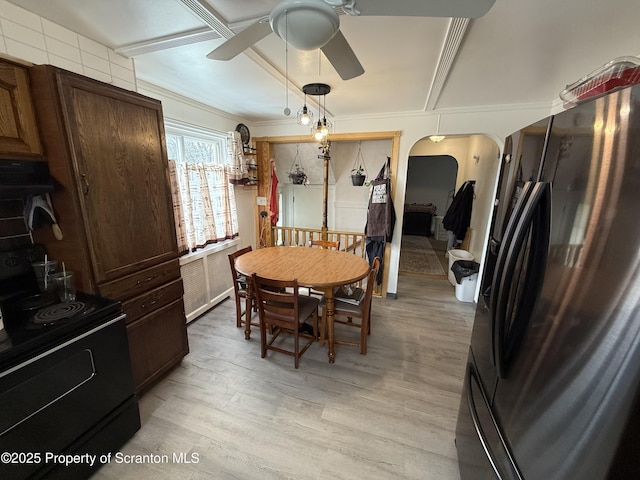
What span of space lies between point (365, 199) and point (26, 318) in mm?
3909

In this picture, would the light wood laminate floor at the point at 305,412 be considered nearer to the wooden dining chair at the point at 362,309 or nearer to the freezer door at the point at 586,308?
the wooden dining chair at the point at 362,309

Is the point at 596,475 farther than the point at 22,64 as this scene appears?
No

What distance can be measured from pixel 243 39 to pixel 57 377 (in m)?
1.81

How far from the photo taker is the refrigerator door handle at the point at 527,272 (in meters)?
0.77

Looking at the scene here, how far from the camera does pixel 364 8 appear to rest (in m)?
0.91

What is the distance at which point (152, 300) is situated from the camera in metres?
1.84

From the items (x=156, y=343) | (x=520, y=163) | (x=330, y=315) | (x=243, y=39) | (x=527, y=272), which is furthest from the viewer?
(x=330, y=315)

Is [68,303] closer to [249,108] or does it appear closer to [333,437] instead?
[333,437]

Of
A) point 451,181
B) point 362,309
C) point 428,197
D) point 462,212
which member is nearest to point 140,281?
point 362,309

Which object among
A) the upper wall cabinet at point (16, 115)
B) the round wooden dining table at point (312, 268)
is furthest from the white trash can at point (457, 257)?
the upper wall cabinet at point (16, 115)

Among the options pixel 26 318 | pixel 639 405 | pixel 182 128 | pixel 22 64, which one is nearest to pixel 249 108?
pixel 182 128

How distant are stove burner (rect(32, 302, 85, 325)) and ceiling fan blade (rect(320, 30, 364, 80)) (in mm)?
1834

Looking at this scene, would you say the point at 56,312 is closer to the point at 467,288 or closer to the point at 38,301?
the point at 38,301

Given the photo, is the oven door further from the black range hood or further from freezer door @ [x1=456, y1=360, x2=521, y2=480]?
freezer door @ [x1=456, y1=360, x2=521, y2=480]
